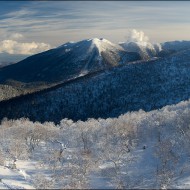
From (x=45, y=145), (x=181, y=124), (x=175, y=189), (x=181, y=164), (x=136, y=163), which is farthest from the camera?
(x=45, y=145)

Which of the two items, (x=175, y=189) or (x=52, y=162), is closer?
(x=175, y=189)

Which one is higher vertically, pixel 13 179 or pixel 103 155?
pixel 103 155

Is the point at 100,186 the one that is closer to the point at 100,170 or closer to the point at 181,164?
the point at 100,170

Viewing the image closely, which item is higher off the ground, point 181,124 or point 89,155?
point 181,124

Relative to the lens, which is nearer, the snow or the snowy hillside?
the snow

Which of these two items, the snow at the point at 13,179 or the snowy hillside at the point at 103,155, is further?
the snowy hillside at the point at 103,155

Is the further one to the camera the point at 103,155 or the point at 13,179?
the point at 103,155

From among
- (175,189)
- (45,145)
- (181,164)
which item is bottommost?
(175,189)

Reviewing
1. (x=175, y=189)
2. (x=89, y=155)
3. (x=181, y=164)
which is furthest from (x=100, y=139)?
(x=175, y=189)
